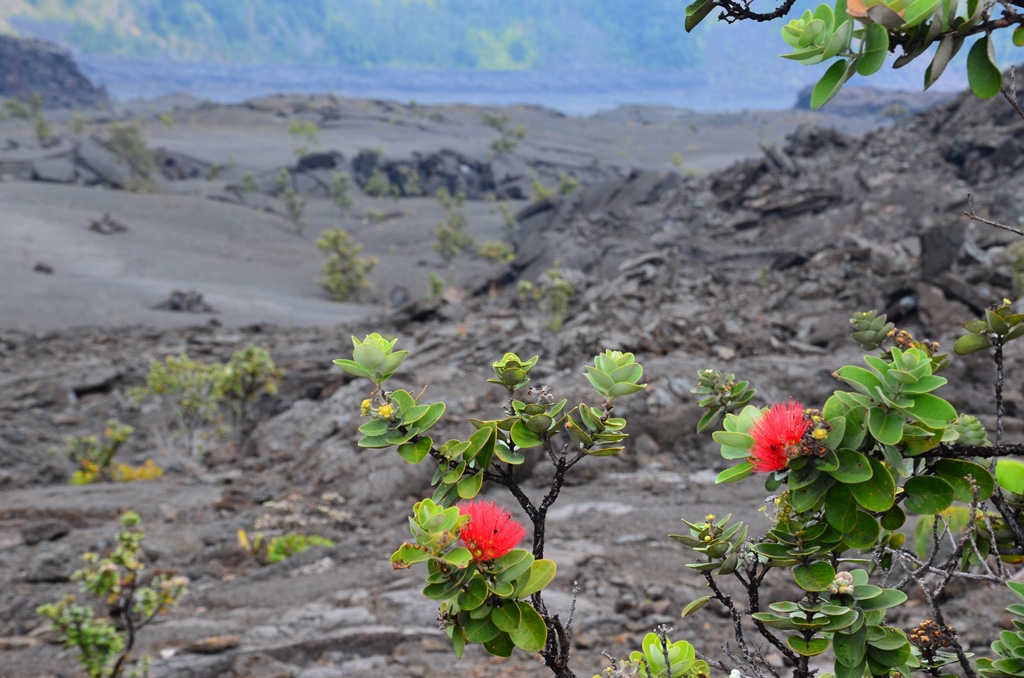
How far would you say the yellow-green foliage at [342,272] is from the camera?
32406 millimetres

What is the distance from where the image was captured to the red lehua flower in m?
1.27

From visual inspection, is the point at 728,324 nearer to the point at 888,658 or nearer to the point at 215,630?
the point at 215,630

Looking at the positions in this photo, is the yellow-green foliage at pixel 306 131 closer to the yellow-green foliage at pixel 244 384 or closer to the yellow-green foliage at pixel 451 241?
the yellow-green foliage at pixel 451 241

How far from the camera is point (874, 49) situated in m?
1.13

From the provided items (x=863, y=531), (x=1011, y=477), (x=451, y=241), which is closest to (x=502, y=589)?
(x=863, y=531)

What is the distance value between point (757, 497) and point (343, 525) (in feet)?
15.2

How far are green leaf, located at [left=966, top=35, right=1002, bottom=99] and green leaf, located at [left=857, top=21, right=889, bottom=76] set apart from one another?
13 centimetres

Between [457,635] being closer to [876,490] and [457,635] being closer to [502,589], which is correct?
[502,589]

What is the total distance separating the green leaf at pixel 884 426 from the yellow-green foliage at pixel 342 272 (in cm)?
3221

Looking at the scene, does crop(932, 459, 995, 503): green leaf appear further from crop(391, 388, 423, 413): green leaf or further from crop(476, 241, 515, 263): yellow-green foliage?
crop(476, 241, 515, 263): yellow-green foliage

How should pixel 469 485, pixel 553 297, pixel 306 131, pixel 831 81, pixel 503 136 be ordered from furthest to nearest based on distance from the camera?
pixel 503 136 < pixel 306 131 < pixel 553 297 < pixel 469 485 < pixel 831 81

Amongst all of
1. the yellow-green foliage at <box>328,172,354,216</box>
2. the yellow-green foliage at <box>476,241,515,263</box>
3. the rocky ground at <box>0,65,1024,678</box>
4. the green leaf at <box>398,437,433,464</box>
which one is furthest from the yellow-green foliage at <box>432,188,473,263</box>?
the green leaf at <box>398,437,433,464</box>

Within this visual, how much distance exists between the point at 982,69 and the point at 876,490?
74cm

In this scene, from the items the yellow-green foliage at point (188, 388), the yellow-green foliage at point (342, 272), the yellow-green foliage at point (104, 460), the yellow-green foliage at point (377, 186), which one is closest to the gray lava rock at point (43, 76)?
the yellow-green foliage at point (377, 186)
